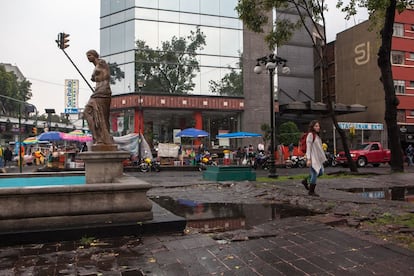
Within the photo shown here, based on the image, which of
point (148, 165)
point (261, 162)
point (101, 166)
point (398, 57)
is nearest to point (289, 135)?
point (261, 162)

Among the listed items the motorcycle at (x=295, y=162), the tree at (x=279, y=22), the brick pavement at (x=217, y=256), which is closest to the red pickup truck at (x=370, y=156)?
the motorcycle at (x=295, y=162)

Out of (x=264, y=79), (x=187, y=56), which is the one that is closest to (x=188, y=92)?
(x=187, y=56)

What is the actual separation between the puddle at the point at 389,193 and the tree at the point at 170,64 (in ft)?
75.8

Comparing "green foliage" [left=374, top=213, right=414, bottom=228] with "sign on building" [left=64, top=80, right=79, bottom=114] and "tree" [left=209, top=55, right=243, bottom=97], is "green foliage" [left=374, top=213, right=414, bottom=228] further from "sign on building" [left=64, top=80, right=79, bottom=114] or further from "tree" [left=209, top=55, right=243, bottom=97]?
"sign on building" [left=64, top=80, right=79, bottom=114]

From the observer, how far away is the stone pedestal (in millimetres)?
7016

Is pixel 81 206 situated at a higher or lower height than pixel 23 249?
higher

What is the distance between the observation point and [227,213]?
7180 millimetres

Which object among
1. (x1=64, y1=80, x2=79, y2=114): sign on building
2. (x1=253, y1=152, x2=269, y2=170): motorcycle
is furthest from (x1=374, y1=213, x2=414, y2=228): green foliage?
(x1=64, y1=80, x2=79, y2=114): sign on building

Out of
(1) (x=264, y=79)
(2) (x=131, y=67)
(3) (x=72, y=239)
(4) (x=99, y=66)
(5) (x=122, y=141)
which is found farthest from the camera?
(1) (x=264, y=79)

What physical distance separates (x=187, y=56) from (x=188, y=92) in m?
3.22

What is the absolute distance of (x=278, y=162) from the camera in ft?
89.9

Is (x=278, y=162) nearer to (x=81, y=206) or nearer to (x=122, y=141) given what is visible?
(x=122, y=141)

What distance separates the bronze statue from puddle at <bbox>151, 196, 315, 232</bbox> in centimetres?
Answer: 210

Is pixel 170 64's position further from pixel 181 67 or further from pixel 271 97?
pixel 271 97
